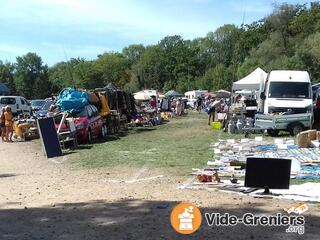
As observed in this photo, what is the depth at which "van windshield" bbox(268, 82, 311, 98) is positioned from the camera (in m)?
23.9

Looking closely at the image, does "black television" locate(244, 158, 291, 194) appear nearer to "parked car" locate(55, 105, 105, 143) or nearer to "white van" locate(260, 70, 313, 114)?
"parked car" locate(55, 105, 105, 143)

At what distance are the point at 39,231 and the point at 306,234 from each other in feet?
11.9

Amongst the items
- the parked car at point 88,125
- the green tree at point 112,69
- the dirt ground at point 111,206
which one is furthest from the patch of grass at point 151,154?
the green tree at point 112,69

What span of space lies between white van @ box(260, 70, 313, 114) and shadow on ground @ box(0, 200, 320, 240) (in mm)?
15581

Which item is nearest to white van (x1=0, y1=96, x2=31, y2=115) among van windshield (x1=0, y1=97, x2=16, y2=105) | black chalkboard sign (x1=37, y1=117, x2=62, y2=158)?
van windshield (x1=0, y1=97, x2=16, y2=105)

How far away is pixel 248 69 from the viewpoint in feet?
283

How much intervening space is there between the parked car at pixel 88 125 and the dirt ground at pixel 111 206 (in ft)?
25.2

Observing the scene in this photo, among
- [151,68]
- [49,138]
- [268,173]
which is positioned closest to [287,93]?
[49,138]

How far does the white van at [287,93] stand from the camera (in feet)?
76.8

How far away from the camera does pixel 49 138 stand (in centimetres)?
1752

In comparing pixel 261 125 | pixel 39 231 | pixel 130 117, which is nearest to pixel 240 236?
pixel 39 231

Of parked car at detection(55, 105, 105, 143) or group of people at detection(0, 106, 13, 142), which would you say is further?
group of people at detection(0, 106, 13, 142)

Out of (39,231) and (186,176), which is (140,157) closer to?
(186,176)

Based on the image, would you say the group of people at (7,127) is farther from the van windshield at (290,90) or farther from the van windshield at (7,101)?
the van windshield at (290,90)
